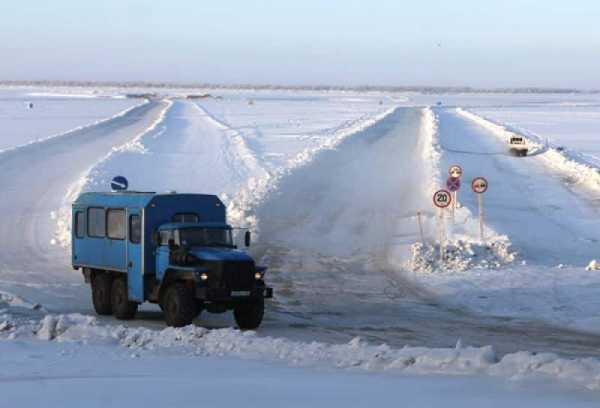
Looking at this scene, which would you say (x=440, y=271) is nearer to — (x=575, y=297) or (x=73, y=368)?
(x=575, y=297)

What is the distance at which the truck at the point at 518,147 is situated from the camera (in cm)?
6406

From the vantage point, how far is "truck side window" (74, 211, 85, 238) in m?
22.7

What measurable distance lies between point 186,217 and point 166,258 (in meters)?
1.46

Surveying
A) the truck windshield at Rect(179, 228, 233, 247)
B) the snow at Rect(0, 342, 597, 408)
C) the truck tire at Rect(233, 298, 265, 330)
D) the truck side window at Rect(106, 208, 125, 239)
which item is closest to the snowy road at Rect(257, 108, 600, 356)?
the truck tire at Rect(233, 298, 265, 330)

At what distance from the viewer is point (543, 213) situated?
131 feet

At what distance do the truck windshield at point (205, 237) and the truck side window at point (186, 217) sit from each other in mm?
1007

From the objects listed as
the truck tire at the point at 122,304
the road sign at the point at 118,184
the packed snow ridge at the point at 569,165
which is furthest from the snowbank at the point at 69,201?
the packed snow ridge at the point at 569,165

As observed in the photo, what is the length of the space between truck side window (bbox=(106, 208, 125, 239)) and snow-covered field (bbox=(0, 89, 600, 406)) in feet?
5.42

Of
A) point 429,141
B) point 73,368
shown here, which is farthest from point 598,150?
point 73,368

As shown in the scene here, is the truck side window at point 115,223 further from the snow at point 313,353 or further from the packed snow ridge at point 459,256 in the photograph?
the packed snow ridge at point 459,256

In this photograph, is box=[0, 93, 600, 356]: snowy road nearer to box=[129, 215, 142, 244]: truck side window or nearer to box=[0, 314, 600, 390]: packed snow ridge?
box=[129, 215, 142, 244]: truck side window

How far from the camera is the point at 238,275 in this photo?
19.4 m

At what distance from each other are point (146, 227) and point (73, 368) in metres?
6.08

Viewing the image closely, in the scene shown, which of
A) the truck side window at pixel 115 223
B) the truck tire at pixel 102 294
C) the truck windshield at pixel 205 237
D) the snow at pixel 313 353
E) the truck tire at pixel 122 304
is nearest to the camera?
the snow at pixel 313 353
